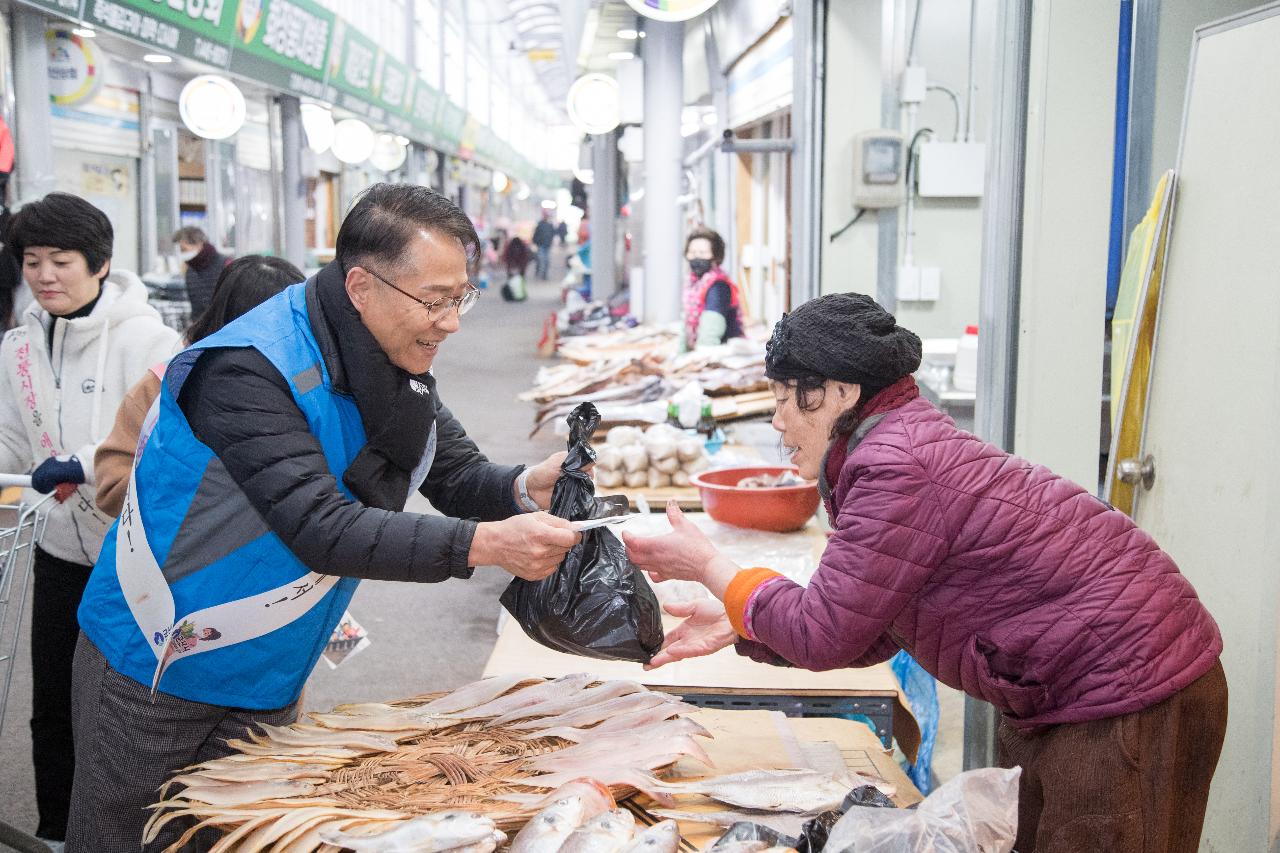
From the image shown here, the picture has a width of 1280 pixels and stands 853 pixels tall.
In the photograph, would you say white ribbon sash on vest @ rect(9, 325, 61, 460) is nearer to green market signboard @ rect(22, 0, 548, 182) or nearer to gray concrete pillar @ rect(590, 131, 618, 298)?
green market signboard @ rect(22, 0, 548, 182)

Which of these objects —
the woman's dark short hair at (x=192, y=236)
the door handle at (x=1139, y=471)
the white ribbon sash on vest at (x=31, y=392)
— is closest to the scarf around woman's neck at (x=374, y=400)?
the white ribbon sash on vest at (x=31, y=392)

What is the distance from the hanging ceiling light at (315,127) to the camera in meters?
17.0

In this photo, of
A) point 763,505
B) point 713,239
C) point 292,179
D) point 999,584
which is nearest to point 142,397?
point 763,505

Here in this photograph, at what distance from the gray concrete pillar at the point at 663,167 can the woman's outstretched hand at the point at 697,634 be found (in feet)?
36.3

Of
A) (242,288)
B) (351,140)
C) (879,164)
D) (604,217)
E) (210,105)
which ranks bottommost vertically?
(242,288)

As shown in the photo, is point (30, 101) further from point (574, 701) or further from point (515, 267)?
point (515, 267)

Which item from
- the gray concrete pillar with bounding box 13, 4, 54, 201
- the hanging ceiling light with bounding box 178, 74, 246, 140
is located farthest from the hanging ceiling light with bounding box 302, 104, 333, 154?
the gray concrete pillar with bounding box 13, 4, 54, 201

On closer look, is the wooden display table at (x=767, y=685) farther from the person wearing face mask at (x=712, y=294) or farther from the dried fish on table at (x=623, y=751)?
the person wearing face mask at (x=712, y=294)

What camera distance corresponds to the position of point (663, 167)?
43.7 feet

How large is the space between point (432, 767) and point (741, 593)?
0.65 m

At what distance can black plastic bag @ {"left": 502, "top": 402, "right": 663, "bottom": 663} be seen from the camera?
2.46 meters

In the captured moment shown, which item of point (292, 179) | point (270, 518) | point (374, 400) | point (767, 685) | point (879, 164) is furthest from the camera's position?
point (292, 179)

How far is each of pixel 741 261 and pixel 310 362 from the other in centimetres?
1173

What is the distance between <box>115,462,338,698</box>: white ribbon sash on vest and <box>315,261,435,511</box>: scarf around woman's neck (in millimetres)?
210
